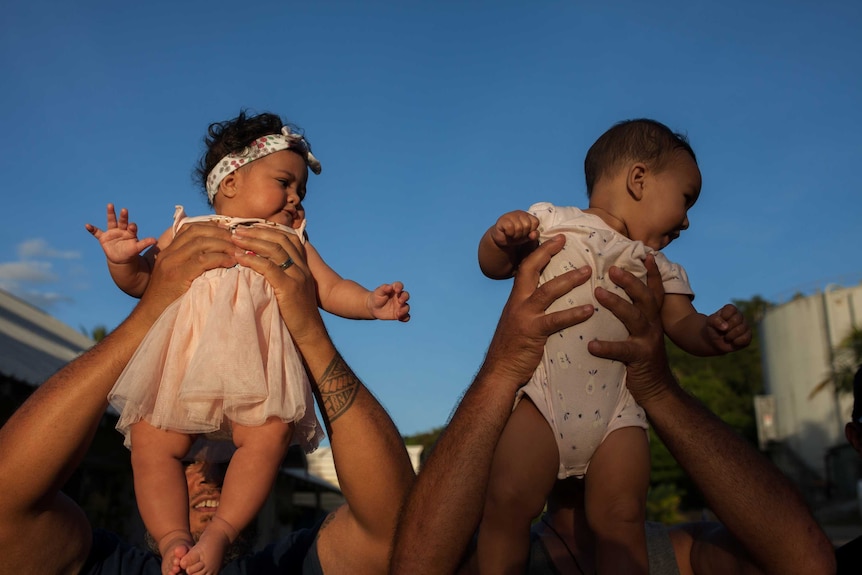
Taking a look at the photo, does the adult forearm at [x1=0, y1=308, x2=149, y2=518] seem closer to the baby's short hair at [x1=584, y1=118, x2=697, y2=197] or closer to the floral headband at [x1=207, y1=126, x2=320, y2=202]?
the floral headband at [x1=207, y1=126, x2=320, y2=202]

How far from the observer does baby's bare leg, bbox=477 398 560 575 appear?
2525 mm

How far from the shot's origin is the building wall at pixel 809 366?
38344 millimetres

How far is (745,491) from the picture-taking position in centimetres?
262

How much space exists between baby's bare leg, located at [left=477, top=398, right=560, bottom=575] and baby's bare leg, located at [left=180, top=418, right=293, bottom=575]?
0.71 m

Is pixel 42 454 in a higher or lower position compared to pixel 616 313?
lower

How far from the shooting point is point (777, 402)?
4225 cm

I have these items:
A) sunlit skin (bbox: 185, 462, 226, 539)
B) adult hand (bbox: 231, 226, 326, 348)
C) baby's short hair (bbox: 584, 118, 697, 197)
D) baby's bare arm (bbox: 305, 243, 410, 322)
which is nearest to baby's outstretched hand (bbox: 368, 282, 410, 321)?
baby's bare arm (bbox: 305, 243, 410, 322)

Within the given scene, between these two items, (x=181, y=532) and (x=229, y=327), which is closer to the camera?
(x=181, y=532)

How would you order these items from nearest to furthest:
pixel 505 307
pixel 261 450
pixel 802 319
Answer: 1. pixel 261 450
2. pixel 505 307
3. pixel 802 319

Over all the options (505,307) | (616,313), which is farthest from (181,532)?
(616,313)

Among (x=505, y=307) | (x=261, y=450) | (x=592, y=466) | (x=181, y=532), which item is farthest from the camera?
(x=505, y=307)

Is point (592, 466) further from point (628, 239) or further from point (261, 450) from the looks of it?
point (261, 450)

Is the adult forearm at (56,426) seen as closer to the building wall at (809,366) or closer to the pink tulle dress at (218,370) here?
the pink tulle dress at (218,370)

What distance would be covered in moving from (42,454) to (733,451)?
7.57 ft
